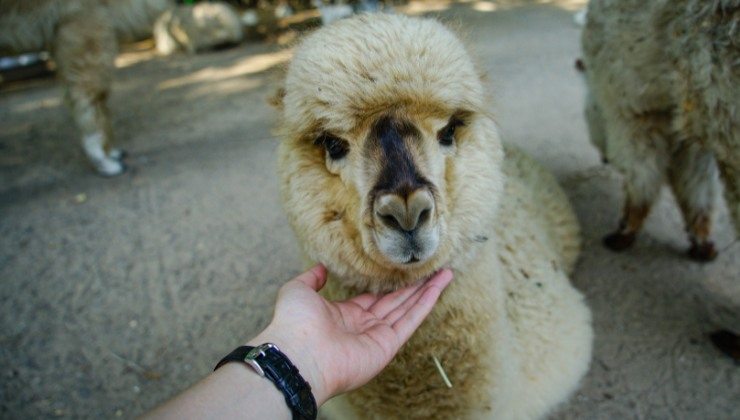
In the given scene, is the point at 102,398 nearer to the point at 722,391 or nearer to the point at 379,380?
the point at 379,380

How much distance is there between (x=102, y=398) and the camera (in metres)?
2.47

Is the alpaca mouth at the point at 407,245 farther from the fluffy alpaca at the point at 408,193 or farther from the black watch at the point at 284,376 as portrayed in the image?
the black watch at the point at 284,376

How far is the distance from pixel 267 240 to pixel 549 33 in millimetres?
5845

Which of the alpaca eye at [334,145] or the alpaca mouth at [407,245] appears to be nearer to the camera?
the alpaca mouth at [407,245]

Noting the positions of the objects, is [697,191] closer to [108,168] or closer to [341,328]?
[341,328]

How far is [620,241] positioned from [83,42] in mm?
4714

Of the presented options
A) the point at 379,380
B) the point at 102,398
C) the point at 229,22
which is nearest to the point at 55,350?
the point at 102,398

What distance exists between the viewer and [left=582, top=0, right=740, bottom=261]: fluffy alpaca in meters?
1.89

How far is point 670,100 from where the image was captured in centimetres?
233

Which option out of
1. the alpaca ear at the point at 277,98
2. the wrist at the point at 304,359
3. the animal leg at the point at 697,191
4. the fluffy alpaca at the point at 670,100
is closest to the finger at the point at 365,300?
the wrist at the point at 304,359

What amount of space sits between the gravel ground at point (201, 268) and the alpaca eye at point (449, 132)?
0.38 metres

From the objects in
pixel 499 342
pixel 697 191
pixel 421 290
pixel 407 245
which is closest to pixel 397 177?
pixel 407 245

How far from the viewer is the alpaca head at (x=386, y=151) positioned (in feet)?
4.40

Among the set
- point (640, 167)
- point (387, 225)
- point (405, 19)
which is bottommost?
point (640, 167)
